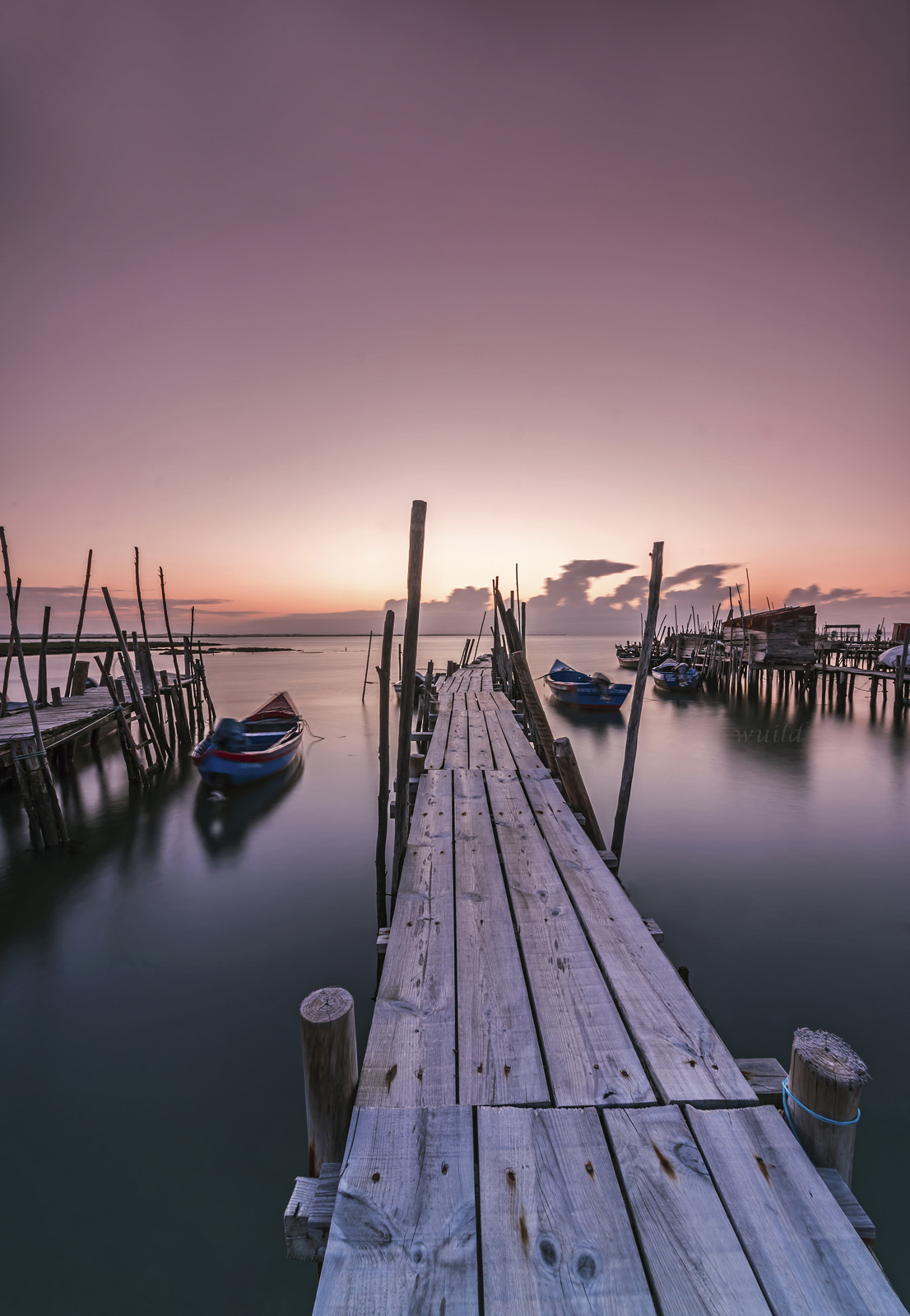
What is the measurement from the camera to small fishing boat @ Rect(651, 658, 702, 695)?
1406 inches

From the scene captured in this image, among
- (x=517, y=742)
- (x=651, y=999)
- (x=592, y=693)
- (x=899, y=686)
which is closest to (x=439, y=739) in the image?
(x=517, y=742)

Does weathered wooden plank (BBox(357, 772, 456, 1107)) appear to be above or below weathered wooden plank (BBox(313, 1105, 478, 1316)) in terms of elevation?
below

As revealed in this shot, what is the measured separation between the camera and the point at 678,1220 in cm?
185

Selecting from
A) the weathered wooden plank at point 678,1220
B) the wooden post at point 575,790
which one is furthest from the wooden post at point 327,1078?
the wooden post at point 575,790

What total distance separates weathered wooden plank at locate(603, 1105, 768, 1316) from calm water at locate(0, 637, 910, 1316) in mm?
3173

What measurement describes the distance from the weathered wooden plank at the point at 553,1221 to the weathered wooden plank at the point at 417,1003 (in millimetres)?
344

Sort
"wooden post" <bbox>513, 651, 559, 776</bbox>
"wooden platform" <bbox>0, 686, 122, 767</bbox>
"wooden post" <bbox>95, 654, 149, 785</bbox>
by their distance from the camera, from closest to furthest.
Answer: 1. "wooden post" <bbox>513, 651, 559, 776</bbox>
2. "wooden platform" <bbox>0, 686, 122, 767</bbox>
3. "wooden post" <bbox>95, 654, 149, 785</bbox>

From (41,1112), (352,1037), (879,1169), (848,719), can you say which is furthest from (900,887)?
(848,719)

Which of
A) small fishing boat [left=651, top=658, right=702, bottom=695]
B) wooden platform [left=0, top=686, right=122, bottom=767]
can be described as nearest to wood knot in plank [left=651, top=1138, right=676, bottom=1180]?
wooden platform [left=0, top=686, right=122, bottom=767]

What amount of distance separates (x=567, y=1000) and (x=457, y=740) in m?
7.05

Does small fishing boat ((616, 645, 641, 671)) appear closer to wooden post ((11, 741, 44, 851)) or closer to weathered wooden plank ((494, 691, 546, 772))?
weathered wooden plank ((494, 691, 546, 772))

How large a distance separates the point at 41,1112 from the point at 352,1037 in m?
4.72

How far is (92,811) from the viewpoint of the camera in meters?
12.3

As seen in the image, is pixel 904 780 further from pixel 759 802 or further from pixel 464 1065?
pixel 464 1065
